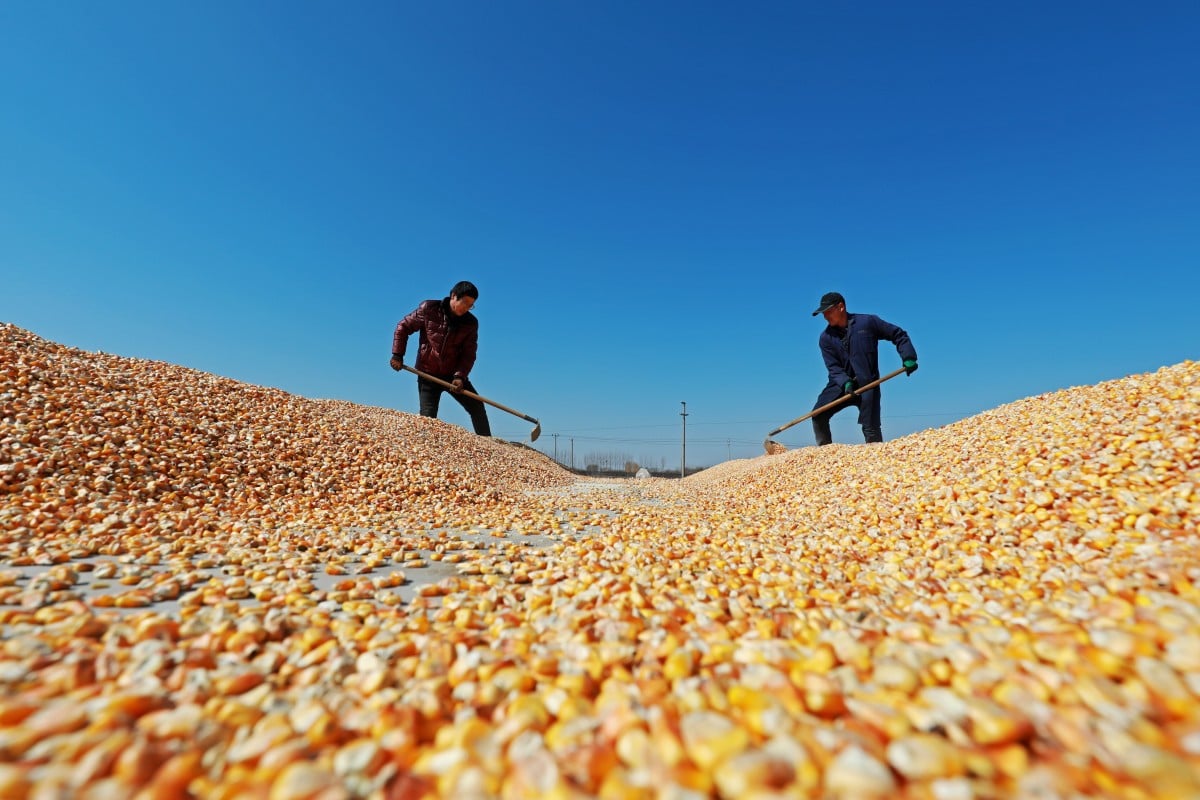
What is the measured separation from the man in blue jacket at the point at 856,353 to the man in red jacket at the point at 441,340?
658cm

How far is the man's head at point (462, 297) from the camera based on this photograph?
9281 millimetres

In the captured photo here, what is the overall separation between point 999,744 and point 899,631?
56 centimetres

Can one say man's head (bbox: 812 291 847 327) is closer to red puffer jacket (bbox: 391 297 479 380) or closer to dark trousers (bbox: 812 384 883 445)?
dark trousers (bbox: 812 384 883 445)

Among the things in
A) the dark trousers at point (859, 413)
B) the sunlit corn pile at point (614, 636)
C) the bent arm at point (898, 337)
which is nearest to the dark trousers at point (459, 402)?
the sunlit corn pile at point (614, 636)

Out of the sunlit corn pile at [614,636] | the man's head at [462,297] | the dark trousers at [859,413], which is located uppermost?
the man's head at [462,297]

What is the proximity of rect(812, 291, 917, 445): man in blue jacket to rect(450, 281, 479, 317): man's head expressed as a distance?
6.39 m

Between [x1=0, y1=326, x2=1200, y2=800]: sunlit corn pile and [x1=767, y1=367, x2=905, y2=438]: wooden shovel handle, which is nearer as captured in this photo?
[x1=0, y1=326, x2=1200, y2=800]: sunlit corn pile

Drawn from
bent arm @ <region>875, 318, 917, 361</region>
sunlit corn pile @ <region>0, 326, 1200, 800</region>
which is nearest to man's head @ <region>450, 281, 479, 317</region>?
sunlit corn pile @ <region>0, 326, 1200, 800</region>

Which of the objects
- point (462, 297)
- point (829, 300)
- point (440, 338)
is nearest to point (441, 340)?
point (440, 338)

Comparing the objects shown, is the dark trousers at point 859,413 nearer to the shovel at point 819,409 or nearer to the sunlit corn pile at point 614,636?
the shovel at point 819,409

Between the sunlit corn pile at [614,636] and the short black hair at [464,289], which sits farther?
the short black hair at [464,289]

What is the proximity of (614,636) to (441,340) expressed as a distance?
8863 millimetres

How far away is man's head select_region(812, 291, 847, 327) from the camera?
8.65 meters

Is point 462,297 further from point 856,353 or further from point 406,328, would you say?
point 856,353
